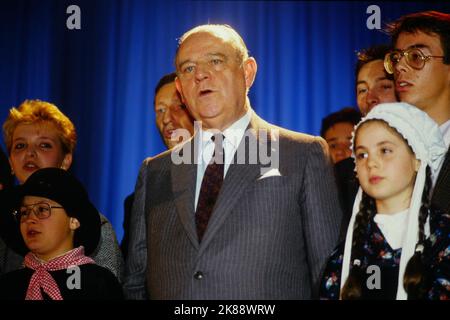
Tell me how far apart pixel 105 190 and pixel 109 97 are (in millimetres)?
707

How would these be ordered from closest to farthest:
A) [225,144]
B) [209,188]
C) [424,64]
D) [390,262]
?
[390,262] → [209,188] → [225,144] → [424,64]

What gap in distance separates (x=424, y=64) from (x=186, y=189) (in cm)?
125

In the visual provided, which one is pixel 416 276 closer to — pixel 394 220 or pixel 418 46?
pixel 394 220

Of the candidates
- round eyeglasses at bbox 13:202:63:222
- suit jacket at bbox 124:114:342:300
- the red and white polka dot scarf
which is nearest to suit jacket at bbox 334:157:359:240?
suit jacket at bbox 124:114:342:300

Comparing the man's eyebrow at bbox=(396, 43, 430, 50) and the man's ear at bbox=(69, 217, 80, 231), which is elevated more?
the man's eyebrow at bbox=(396, 43, 430, 50)

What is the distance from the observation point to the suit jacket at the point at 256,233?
8.50 feet

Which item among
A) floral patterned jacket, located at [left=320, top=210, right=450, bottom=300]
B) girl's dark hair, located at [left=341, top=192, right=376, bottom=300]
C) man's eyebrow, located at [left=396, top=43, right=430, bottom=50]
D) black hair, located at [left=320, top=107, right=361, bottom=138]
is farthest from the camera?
black hair, located at [left=320, top=107, right=361, bottom=138]

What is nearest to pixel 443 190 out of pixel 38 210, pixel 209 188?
pixel 209 188

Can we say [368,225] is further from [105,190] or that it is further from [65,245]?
[105,190]

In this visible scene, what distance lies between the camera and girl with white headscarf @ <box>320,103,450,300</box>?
2.30 metres

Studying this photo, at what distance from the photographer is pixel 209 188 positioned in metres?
2.78

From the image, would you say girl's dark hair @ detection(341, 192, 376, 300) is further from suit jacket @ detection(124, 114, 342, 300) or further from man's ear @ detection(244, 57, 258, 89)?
man's ear @ detection(244, 57, 258, 89)

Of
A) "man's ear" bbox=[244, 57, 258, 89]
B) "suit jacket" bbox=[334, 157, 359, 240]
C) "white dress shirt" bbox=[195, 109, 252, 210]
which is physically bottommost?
"suit jacket" bbox=[334, 157, 359, 240]

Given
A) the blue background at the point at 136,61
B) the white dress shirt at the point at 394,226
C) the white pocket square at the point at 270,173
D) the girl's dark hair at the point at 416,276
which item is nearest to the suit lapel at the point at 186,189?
the white pocket square at the point at 270,173
